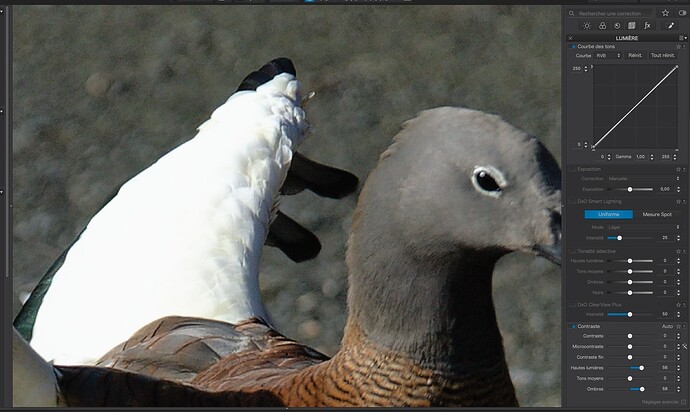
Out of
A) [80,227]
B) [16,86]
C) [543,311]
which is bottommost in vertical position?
[543,311]

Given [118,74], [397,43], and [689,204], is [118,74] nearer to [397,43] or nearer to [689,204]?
[397,43]

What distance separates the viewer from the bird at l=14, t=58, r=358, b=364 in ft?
6.59

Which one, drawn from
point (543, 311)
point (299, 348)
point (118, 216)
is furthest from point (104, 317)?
point (543, 311)

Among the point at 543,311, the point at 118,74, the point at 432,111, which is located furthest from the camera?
the point at 118,74

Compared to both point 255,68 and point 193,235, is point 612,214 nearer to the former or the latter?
point 193,235

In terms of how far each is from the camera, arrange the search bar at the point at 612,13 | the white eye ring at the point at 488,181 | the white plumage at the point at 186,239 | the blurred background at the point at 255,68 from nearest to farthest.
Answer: the white eye ring at the point at 488,181, the search bar at the point at 612,13, the white plumage at the point at 186,239, the blurred background at the point at 255,68

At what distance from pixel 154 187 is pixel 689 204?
1.18 meters

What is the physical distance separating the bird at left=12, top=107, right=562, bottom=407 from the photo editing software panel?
13cm

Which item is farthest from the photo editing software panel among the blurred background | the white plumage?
the blurred background

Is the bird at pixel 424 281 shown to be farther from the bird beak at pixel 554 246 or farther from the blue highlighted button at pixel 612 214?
the blue highlighted button at pixel 612 214

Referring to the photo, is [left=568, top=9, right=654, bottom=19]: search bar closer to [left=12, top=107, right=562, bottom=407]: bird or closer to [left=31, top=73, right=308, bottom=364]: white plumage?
[left=12, top=107, right=562, bottom=407]: bird

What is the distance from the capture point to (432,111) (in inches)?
53.4

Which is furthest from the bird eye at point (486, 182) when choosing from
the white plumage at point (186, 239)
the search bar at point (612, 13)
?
the white plumage at point (186, 239)

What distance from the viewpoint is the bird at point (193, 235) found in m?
2.01
